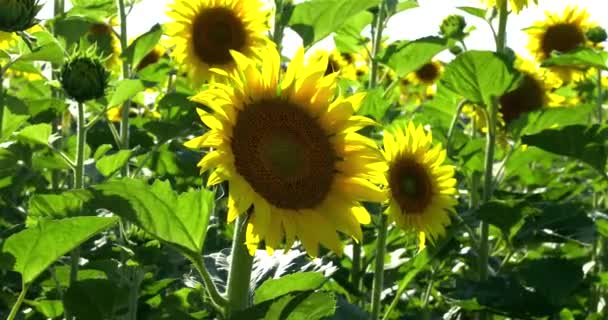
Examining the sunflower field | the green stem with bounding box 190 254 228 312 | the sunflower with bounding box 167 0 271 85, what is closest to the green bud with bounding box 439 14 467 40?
the sunflower field

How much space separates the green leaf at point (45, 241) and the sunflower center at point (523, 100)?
273 cm

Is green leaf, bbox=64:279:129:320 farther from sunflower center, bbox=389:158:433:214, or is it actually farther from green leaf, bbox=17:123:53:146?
sunflower center, bbox=389:158:433:214

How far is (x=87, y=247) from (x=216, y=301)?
1391 mm

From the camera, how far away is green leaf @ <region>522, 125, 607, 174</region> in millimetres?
3043

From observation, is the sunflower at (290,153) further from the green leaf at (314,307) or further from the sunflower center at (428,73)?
the sunflower center at (428,73)

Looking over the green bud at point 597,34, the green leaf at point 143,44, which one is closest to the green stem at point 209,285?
the green leaf at point 143,44

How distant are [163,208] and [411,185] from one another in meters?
1.30

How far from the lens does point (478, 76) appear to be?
10.3 ft

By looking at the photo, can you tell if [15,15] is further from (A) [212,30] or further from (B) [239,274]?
(A) [212,30]

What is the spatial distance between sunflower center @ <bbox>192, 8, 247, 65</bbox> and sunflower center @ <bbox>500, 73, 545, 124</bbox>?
1338 mm

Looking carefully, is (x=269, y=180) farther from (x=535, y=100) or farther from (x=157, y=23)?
(x=535, y=100)

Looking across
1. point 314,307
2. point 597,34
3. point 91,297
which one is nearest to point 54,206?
point 91,297

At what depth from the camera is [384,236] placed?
2795mm

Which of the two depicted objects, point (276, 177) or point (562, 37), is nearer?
point (276, 177)
